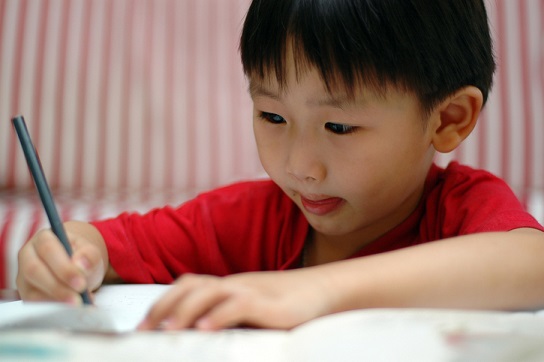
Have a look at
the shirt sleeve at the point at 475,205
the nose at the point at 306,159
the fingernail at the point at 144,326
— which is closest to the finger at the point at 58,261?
the fingernail at the point at 144,326

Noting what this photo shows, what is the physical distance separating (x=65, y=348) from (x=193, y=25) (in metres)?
1.07

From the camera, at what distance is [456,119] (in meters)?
0.74

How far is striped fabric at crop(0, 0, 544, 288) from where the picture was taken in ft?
4.51

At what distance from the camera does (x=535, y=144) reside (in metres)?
1.39

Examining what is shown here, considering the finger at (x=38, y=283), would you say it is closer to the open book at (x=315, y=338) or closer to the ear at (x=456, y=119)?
the open book at (x=315, y=338)

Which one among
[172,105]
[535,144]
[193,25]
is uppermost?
[193,25]

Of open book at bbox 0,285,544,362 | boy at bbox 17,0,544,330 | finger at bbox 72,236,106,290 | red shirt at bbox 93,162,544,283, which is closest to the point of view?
open book at bbox 0,285,544,362

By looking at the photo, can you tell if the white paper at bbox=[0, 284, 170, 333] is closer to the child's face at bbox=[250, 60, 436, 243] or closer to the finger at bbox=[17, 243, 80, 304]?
the finger at bbox=[17, 243, 80, 304]

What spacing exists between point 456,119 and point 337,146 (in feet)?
0.53

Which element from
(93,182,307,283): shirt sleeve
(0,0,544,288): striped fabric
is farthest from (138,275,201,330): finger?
(0,0,544,288): striped fabric

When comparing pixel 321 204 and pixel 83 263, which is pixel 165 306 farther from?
pixel 321 204

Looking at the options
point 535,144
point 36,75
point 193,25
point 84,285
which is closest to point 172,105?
point 193,25

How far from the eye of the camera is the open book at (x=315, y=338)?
41cm

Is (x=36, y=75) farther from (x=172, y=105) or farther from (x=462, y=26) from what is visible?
(x=462, y=26)
